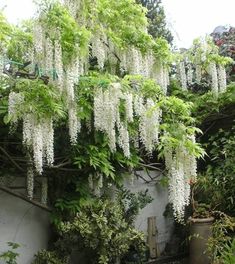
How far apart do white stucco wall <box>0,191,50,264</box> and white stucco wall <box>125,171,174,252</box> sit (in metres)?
1.69

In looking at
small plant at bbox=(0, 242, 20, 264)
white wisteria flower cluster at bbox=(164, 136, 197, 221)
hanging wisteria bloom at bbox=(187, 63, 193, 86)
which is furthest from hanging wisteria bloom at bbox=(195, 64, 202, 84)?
small plant at bbox=(0, 242, 20, 264)

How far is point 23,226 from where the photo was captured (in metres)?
4.87

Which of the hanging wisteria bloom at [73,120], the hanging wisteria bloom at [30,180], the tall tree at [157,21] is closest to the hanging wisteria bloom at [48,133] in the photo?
the hanging wisteria bloom at [73,120]

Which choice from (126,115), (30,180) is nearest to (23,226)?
(30,180)

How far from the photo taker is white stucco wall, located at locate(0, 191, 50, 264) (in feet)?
15.4

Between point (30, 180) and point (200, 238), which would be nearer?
point (30, 180)

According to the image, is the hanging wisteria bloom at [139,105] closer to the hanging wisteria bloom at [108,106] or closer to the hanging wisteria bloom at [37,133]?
the hanging wisteria bloom at [108,106]

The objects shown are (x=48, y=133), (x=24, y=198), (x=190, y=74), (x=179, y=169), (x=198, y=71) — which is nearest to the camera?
(x=48, y=133)

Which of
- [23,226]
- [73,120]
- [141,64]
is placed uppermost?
[141,64]

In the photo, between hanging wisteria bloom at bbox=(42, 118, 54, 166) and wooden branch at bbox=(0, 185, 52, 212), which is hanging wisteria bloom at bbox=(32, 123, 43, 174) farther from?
wooden branch at bbox=(0, 185, 52, 212)

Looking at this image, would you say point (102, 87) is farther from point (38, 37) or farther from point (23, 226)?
point (23, 226)

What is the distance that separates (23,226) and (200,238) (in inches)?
90.2

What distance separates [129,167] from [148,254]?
1.50m

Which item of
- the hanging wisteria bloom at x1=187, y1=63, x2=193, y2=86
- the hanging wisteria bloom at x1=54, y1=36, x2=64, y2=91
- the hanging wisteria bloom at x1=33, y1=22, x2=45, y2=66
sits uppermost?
the hanging wisteria bloom at x1=187, y1=63, x2=193, y2=86
